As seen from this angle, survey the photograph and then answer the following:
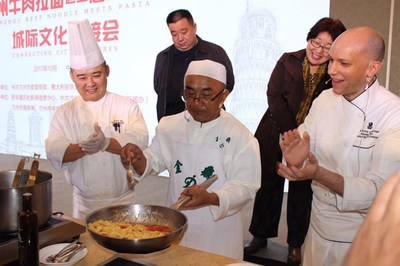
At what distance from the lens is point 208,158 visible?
1.88 metres

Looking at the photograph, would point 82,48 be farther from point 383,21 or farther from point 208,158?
point 383,21

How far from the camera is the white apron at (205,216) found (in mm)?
1874

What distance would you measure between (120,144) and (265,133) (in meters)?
1.49

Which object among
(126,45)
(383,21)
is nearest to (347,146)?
(383,21)

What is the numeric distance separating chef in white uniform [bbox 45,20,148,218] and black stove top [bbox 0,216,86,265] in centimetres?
71

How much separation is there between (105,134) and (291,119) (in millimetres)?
1403

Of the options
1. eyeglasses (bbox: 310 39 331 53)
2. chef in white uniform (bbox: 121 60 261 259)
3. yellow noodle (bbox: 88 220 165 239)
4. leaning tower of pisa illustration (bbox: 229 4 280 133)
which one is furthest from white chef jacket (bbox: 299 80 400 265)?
leaning tower of pisa illustration (bbox: 229 4 280 133)

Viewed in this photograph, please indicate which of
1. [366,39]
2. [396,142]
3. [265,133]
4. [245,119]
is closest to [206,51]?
[265,133]

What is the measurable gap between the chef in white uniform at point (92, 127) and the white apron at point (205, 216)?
0.35 meters

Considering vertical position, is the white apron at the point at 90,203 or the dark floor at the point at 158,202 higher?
the white apron at the point at 90,203

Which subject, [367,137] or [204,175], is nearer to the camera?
[367,137]

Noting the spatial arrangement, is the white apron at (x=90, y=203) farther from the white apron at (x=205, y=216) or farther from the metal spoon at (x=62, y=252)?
the metal spoon at (x=62, y=252)

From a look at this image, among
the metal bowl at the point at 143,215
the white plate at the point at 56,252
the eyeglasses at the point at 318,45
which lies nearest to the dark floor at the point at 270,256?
the eyeglasses at the point at 318,45

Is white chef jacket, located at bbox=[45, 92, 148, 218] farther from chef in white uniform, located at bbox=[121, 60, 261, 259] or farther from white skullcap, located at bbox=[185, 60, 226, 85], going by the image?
white skullcap, located at bbox=[185, 60, 226, 85]
